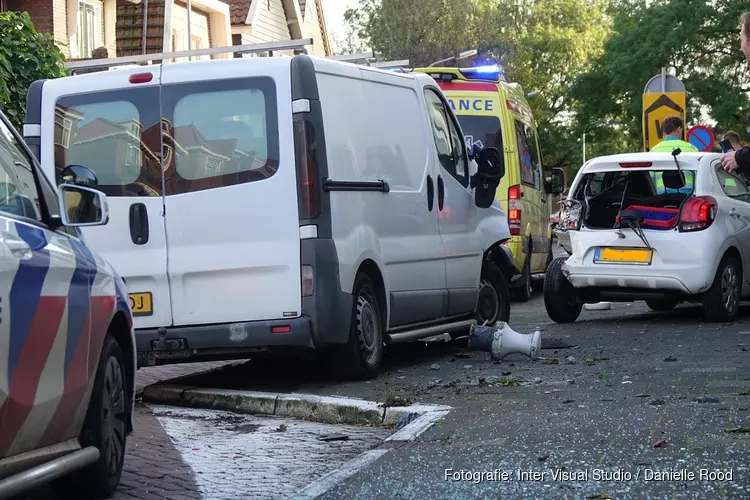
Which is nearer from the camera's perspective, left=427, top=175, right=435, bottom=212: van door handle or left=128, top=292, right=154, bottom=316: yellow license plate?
left=128, top=292, right=154, bottom=316: yellow license plate

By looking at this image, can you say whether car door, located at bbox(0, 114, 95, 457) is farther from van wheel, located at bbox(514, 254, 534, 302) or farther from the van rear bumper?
van wheel, located at bbox(514, 254, 534, 302)

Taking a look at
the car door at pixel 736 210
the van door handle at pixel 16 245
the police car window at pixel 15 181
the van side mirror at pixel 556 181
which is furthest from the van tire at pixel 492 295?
the van door handle at pixel 16 245

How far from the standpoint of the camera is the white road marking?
233 inches

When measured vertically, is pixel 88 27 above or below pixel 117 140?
above

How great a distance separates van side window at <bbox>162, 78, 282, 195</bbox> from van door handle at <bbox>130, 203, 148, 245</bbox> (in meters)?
0.23

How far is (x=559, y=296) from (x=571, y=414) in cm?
708

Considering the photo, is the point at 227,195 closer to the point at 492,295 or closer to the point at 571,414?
the point at 571,414

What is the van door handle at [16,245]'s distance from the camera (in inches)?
194

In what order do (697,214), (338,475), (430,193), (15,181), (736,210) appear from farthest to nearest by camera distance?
(736,210), (697,214), (430,193), (338,475), (15,181)

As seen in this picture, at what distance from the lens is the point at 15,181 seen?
5.51 m

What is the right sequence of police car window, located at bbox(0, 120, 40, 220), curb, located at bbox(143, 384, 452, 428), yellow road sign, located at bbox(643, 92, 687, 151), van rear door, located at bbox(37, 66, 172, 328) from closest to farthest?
1. police car window, located at bbox(0, 120, 40, 220)
2. curb, located at bbox(143, 384, 452, 428)
3. van rear door, located at bbox(37, 66, 172, 328)
4. yellow road sign, located at bbox(643, 92, 687, 151)

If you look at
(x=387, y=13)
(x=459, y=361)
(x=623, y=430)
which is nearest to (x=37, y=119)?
(x=459, y=361)

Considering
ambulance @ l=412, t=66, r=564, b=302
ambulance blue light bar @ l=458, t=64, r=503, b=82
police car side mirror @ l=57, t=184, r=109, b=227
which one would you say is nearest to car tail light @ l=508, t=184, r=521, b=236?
ambulance @ l=412, t=66, r=564, b=302

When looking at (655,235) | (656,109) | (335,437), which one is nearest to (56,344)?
(335,437)
